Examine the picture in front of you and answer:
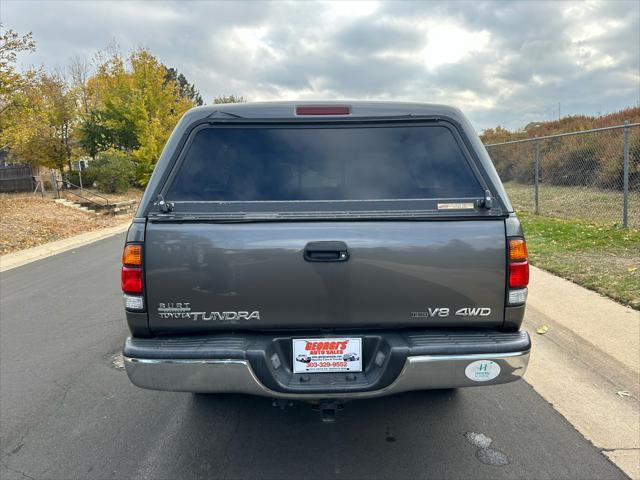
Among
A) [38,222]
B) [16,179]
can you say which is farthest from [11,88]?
[16,179]

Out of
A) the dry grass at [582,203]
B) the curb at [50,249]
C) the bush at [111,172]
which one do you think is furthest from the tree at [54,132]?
the dry grass at [582,203]

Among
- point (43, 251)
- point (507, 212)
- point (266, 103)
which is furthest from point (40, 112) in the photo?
point (507, 212)

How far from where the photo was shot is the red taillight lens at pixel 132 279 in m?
2.46

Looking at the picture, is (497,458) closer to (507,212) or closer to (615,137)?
(507,212)

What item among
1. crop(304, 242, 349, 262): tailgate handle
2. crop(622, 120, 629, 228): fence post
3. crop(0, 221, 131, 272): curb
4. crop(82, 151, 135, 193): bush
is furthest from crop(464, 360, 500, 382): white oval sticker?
crop(82, 151, 135, 193): bush

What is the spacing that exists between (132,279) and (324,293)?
0.99 meters

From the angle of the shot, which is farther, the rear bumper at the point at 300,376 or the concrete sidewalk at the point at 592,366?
the concrete sidewalk at the point at 592,366

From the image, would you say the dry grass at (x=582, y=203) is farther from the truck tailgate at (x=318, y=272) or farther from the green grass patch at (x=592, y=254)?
the truck tailgate at (x=318, y=272)

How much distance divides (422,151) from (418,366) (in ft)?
3.98

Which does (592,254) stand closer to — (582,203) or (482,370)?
(482,370)

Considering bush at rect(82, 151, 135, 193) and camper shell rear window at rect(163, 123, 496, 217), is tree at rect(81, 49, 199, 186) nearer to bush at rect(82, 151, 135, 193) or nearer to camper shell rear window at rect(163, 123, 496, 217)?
bush at rect(82, 151, 135, 193)

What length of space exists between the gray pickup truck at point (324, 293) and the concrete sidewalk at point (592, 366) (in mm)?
1022

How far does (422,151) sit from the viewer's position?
278 centimetres

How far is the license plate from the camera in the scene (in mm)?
2494
